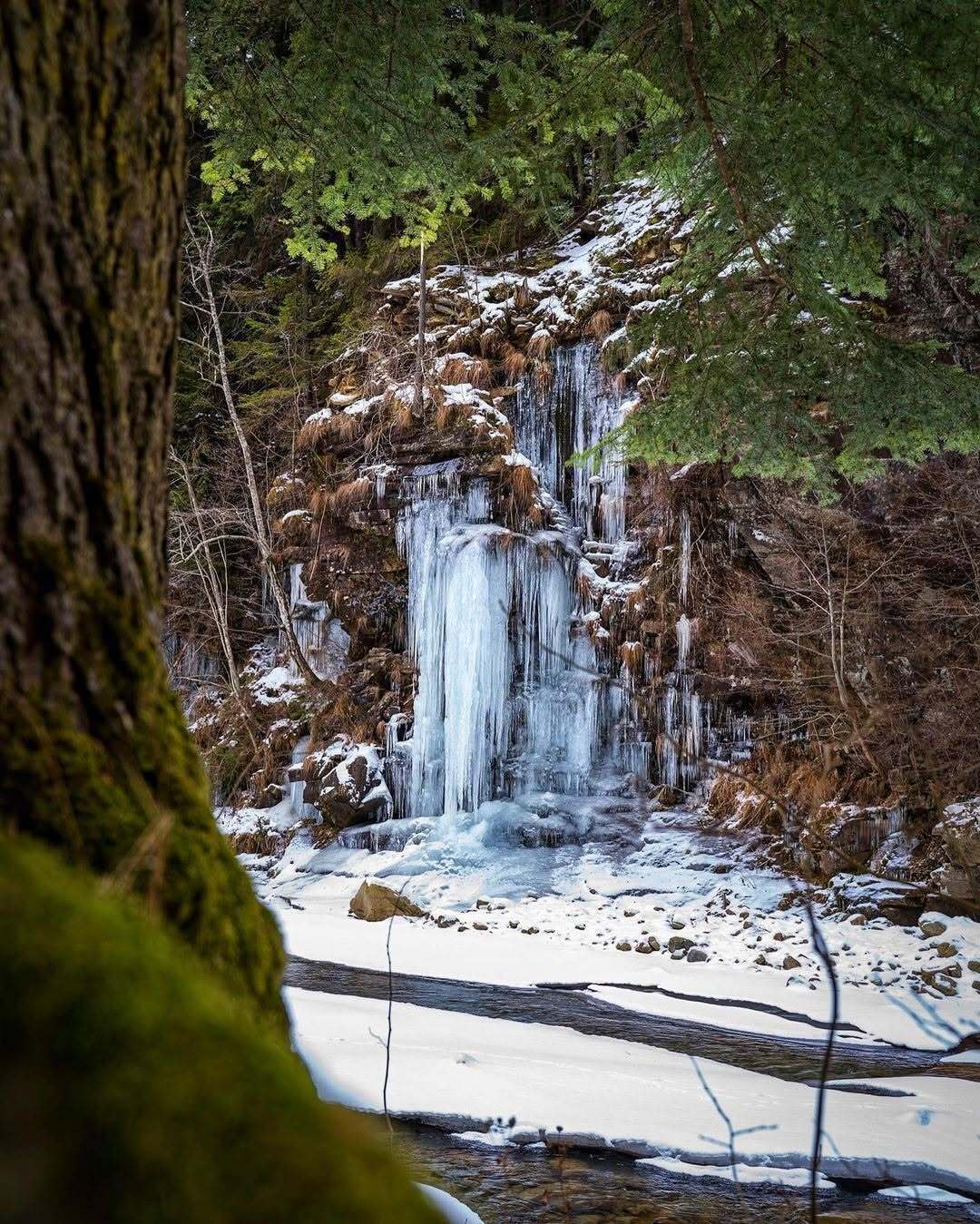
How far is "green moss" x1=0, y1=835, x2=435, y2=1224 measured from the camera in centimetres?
52

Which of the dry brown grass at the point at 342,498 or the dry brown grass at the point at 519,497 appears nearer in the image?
the dry brown grass at the point at 519,497

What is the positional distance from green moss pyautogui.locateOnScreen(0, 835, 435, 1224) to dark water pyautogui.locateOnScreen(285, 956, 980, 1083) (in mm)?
4103

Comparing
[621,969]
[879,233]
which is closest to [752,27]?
[879,233]

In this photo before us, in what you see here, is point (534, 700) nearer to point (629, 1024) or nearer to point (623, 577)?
point (623, 577)

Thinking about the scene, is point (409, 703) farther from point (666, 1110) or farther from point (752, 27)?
point (752, 27)

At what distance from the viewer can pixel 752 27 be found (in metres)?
4.44

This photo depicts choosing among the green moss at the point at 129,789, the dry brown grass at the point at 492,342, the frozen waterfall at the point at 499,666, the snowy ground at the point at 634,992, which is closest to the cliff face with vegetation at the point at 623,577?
the dry brown grass at the point at 492,342

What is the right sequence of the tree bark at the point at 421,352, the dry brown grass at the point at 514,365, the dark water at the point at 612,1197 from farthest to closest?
the dry brown grass at the point at 514,365 < the tree bark at the point at 421,352 < the dark water at the point at 612,1197

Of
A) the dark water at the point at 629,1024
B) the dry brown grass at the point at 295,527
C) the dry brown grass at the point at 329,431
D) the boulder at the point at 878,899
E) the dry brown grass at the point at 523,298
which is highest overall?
the dry brown grass at the point at 523,298

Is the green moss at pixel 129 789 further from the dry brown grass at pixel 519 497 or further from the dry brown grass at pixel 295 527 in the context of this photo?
the dry brown grass at pixel 295 527

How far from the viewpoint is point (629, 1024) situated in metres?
5.95

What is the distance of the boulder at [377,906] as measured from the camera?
9.23 m

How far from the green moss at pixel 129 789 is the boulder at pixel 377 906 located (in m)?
8.55

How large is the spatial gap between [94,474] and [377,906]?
9016mm
